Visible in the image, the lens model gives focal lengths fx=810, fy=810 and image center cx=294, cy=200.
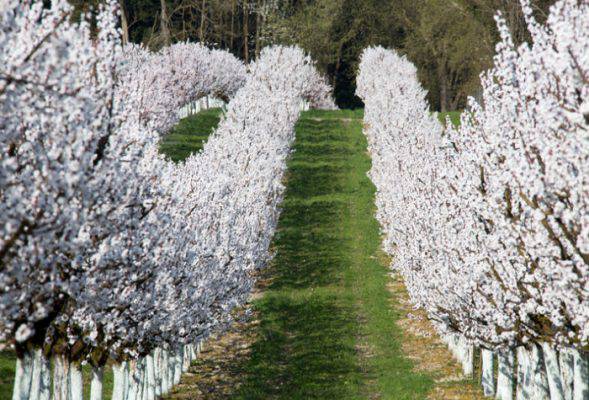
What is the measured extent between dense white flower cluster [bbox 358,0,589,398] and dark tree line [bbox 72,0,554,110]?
2553 inches

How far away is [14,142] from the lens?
12.5 meters

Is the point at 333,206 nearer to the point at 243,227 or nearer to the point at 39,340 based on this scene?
the point at 243,227

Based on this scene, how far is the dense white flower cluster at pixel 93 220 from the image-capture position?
11.8 metres

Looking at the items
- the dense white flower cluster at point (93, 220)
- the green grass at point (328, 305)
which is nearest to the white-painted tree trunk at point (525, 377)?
the green grass at point (328, 305)

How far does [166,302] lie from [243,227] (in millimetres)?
11391

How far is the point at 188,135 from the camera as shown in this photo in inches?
2633

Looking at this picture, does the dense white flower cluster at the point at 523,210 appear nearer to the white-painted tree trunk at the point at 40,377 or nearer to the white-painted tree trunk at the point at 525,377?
the white-painted tree trunk at the point at 525,377

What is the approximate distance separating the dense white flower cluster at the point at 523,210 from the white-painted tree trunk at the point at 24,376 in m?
10.00

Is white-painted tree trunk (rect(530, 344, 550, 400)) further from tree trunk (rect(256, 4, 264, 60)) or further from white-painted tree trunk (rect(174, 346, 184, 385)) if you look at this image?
tree trunk (rect(256, 4, 264, 60))

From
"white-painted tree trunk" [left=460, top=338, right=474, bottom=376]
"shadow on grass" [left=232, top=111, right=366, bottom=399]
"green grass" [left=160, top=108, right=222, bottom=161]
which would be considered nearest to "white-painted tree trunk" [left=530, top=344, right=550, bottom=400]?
"white-painted tree trunk" [left=460, top=338, right=474, bottom=376]

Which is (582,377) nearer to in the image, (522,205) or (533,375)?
(533,375)

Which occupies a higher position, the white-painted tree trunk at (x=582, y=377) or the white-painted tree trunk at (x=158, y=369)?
the white-painted tree trunk at (x=582, y=377)

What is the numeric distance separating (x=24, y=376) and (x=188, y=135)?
51.1m

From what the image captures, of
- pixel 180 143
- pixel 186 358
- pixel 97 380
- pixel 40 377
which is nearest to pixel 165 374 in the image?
pixel 186 358
